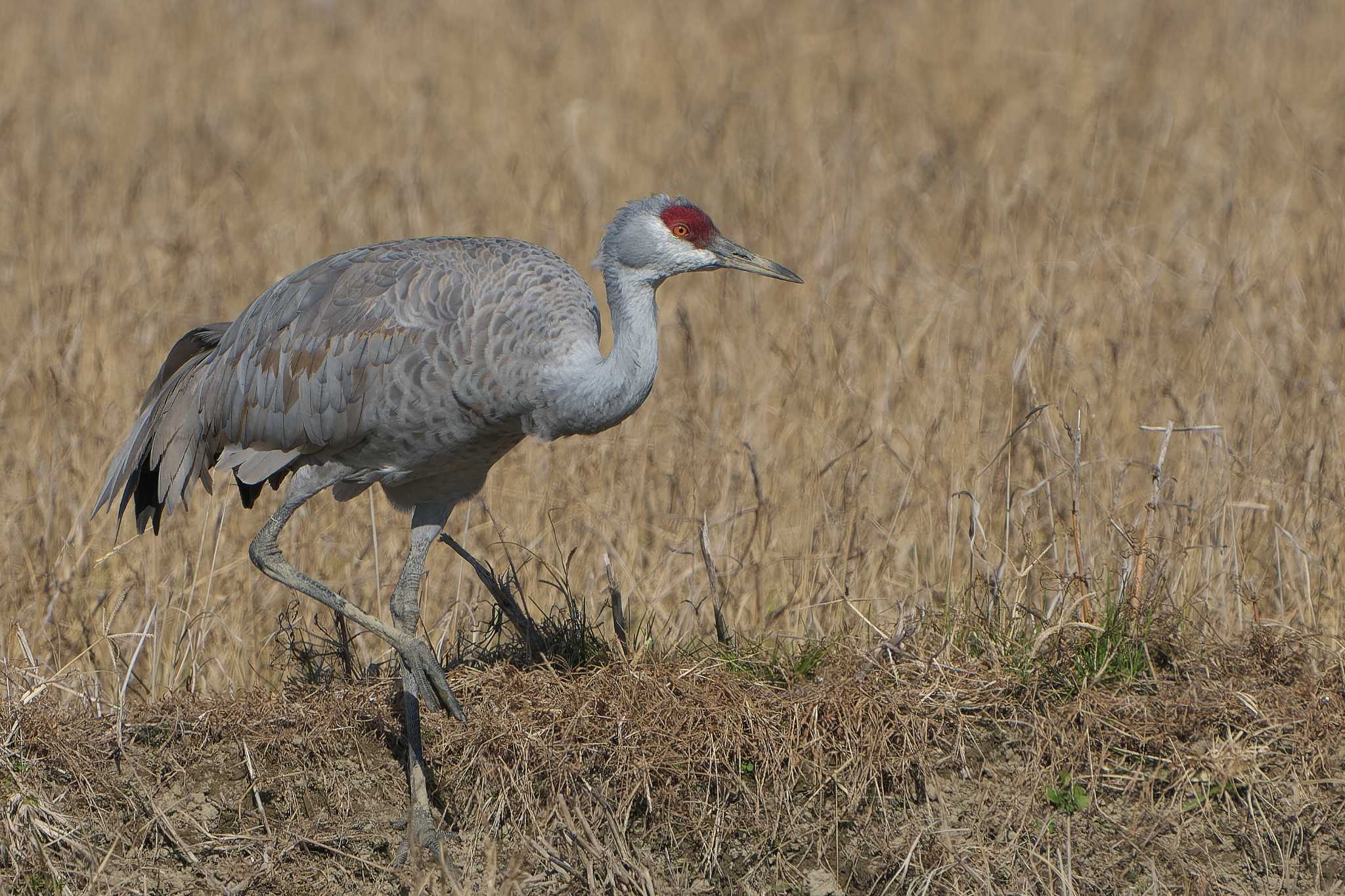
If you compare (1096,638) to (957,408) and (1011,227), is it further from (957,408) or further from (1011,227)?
(1011,227)

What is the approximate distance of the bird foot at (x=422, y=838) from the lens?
3736mm

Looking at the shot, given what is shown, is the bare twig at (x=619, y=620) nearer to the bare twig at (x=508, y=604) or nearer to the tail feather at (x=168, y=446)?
the bare twig at (x=508, y=604)

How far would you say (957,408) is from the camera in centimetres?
531

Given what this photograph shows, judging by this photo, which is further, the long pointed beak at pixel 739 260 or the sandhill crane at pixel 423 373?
the long pointed beak at pixel 739 260

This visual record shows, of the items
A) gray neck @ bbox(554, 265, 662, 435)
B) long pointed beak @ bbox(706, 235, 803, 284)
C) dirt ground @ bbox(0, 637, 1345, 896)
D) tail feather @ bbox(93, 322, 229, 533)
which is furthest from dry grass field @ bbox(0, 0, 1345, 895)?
long pointed beak @ bbox(706, 235, 803, 284)

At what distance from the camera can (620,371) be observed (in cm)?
392

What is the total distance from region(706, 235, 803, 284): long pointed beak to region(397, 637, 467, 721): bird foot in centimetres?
127

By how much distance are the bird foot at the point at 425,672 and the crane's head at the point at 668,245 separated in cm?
110

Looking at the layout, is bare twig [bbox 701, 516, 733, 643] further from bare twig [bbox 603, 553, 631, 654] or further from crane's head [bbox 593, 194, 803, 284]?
crane's head [bbox 593, 194, 803, 284]

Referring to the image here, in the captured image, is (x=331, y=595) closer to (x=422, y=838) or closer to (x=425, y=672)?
(x=425, y=672)

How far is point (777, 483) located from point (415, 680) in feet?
5.88

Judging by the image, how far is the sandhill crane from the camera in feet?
12.9

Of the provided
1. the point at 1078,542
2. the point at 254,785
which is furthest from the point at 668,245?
the point at 254,785

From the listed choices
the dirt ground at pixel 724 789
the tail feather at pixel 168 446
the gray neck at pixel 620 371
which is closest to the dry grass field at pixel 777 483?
the dirt ground at pixel 724 789
